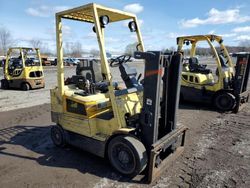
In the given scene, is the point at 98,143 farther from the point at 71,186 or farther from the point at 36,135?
the point at 36,135

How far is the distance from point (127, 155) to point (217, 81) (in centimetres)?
590

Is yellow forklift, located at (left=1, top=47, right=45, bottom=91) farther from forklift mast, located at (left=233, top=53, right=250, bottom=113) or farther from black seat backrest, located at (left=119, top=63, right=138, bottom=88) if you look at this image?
forklift mast, located at (left=233, top=53, right=250, bottom=113)

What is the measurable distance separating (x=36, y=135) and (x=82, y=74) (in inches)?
84.2

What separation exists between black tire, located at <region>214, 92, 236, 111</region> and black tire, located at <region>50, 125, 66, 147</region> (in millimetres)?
5764

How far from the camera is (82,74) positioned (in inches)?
192

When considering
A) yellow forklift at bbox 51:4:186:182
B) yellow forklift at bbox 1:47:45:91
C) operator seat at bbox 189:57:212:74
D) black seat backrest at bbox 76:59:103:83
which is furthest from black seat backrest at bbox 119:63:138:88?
yellow forklift at bbox 1:47:45:91

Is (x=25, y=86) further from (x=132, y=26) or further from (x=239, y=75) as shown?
(x=239, y=75)

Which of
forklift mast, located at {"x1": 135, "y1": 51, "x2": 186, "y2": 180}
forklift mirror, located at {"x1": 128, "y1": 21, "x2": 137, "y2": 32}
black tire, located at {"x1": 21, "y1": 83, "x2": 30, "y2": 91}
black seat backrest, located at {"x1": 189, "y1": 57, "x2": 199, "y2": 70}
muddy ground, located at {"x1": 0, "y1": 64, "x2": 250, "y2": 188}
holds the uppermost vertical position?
forklift mirror, located at {"x1": 128, "y1": 21, "x2": 137, "y2": 32}

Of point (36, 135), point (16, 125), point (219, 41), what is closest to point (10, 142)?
point (36, 135)

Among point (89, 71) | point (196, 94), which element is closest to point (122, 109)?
point (89, 71)

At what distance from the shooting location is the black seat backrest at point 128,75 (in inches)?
161

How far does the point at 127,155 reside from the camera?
354 centimetres

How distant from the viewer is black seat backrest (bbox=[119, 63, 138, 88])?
4093 millimetres

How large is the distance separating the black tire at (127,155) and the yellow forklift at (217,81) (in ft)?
18.1
